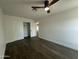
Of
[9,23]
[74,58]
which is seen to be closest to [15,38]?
[9,23]

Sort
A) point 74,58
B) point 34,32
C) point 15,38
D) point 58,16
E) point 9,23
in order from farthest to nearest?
point 34,32, point 15,38, point 9,23, point 58,16, point 74,58

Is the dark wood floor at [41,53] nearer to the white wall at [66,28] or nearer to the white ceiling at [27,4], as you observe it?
the white wall at [66,28]

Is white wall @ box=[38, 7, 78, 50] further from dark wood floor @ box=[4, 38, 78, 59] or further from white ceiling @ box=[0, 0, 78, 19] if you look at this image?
white ceiling @ box=[0, 0, 78, 19]

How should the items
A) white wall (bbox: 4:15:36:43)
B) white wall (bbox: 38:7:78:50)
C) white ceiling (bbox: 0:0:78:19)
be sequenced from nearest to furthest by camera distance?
white ceiling (bbox: 0:0:78:19) → white wall (bbox: 38:7:78:50) → white wall (bbox: 4:15:36:43)

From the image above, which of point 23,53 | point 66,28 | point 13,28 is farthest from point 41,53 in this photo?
point 13,28

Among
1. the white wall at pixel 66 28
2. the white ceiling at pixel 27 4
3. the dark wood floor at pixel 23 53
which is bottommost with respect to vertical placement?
the dark wood floor at pixel 23 53

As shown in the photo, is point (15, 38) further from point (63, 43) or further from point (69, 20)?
point (69, 20)

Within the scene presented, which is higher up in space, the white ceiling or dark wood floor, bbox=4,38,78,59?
the white ceiling

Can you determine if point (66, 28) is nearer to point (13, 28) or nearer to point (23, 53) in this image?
point (23, 53)

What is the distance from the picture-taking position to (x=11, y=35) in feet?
23.8

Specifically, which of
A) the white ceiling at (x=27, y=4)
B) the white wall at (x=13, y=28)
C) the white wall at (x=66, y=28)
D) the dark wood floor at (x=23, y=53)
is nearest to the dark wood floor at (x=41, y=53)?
the dark wood floor at (x=23, y=53)

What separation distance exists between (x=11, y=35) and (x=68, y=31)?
4907 millimetres

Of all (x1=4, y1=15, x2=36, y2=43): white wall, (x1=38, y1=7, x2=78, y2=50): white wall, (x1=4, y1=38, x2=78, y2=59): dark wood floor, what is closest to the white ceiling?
(x1=38, y1=7, x2=78, y2=50): white wall

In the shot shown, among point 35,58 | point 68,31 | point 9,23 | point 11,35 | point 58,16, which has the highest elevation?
point 58,16
